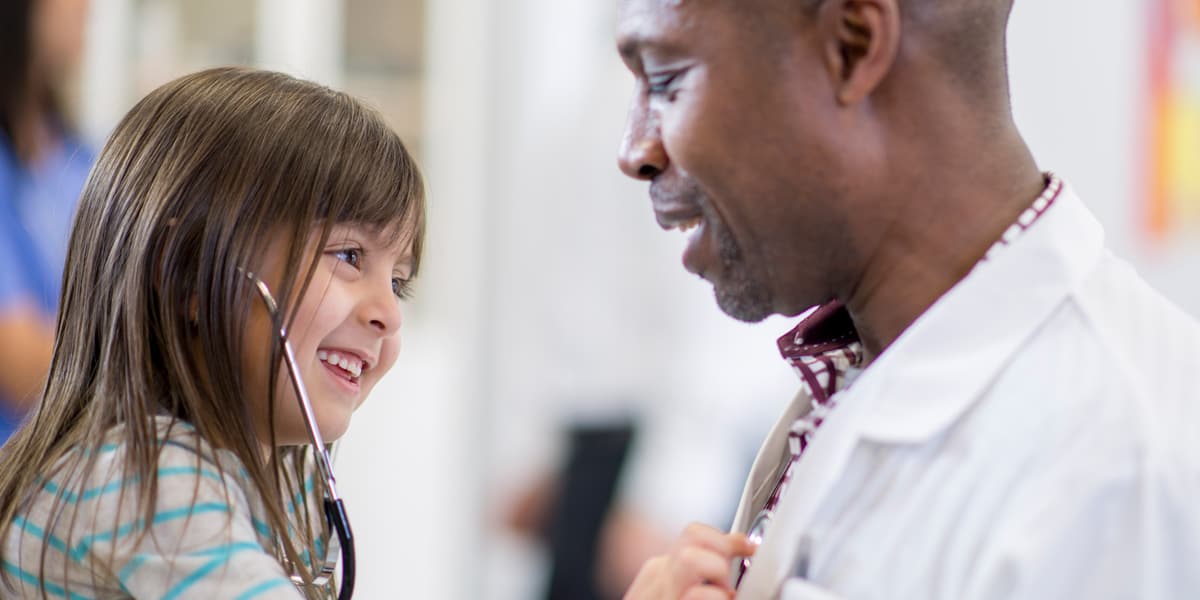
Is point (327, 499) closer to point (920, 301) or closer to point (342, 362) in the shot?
point (342, 362)

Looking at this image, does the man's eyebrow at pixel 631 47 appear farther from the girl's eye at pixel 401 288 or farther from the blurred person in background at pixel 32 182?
the blurred person in background at pixel 32 182

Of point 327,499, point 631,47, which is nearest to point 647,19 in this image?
point 631,47

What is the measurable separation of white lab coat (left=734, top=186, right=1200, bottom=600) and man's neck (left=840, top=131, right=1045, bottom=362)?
0.04m

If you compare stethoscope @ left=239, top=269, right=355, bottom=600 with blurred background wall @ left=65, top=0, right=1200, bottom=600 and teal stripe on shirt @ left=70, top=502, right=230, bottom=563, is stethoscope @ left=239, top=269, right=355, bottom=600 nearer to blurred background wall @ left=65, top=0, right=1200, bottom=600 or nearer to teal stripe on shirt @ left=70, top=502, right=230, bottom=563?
teal stripe on shirt @ left=70, top=502, right=230, bottom=563

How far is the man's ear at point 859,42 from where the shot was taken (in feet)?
3.19

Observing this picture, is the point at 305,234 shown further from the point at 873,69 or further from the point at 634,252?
the point at 634,252

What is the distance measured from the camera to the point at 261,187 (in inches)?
47.9

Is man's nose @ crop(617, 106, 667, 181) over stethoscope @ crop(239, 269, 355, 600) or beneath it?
over

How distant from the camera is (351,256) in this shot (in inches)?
50.9

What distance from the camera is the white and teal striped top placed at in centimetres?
107

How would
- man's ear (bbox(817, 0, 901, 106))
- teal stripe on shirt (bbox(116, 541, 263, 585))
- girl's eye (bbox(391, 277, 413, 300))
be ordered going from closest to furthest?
1. man's ear (bbox(817, 0, 901, 106))
2. teal stripe on shirt (bbox(116, 541, 263, 585))
3. girl's eye (bbox(391, 277, 413, 300))

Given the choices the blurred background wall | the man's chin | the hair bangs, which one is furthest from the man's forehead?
the blurred background wall

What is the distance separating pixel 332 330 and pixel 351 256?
0.24ft

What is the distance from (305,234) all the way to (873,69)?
508 mm
